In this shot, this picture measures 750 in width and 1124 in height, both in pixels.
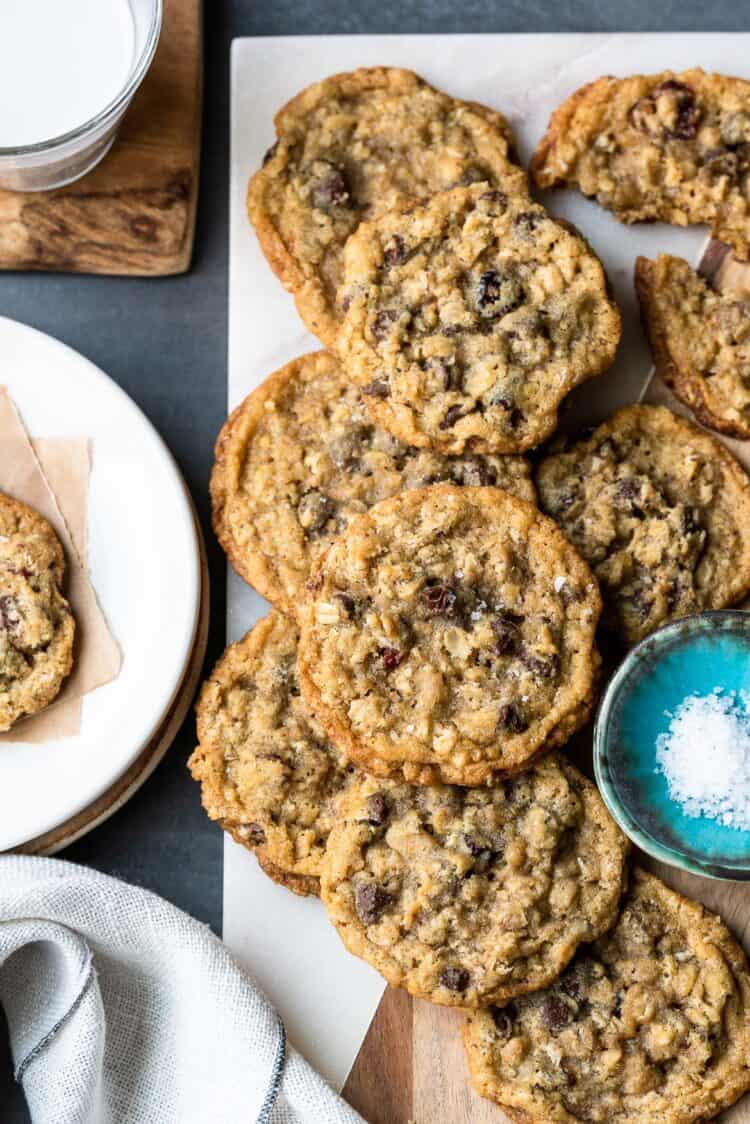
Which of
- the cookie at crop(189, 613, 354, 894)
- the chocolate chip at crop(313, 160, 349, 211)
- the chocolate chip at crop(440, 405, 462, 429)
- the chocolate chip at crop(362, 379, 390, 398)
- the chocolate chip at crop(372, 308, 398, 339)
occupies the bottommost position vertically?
the cookie at crop(189, 613, 354, 894)

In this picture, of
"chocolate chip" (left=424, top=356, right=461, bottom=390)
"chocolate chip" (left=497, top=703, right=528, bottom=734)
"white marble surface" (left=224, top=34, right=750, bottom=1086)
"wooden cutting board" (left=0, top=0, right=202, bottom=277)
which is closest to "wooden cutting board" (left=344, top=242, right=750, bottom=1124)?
"white marble surface" (left=224, top=34, right=750, bottom=1086)

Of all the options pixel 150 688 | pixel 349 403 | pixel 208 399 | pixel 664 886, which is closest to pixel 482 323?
pixel 349 403

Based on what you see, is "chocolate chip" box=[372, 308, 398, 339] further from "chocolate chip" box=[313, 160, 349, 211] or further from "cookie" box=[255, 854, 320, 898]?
"cookie" box=[255, 854, 320, 898]

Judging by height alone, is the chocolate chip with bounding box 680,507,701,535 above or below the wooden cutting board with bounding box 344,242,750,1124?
above

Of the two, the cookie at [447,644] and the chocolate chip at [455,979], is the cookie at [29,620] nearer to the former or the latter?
the cookie at [447,644]

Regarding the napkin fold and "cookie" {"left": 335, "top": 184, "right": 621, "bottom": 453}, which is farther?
the napkin fold

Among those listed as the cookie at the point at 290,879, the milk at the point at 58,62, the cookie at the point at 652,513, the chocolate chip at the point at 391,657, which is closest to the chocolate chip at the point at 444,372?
the cookie at the point at 652,513
